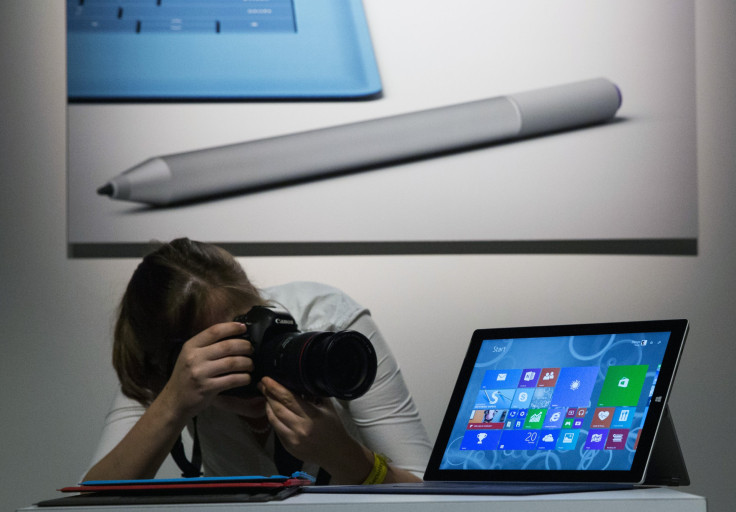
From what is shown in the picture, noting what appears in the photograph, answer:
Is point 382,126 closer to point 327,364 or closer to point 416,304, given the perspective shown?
point 416,304

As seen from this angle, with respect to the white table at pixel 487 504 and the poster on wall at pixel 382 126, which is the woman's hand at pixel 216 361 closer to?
the white table at pixel 487 504

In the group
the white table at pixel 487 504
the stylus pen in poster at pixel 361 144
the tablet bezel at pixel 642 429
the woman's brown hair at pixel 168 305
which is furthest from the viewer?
the stylus pen in poster at pixel 361 144

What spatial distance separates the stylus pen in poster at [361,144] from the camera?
1256 mm

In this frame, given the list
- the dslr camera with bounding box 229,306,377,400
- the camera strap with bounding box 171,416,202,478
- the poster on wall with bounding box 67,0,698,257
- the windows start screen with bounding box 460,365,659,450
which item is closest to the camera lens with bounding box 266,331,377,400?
the dslr camera with bounding box 229,306,377,400

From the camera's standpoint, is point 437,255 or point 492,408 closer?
point 492,408

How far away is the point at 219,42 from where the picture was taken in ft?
4.26

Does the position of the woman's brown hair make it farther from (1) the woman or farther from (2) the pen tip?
(2) the pen tip

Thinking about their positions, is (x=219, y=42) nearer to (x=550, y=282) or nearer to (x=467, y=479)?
(x=550, y=282)

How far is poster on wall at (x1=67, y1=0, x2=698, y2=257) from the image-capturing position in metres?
1.27

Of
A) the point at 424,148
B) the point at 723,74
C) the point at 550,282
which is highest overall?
the point at 723,74

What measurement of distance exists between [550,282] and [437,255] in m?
0.18

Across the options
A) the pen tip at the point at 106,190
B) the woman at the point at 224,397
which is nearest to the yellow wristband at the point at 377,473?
the woman at the point at 224,397

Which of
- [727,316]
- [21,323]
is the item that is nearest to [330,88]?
[21,323]

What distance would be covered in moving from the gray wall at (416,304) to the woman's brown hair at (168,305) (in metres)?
0.31
